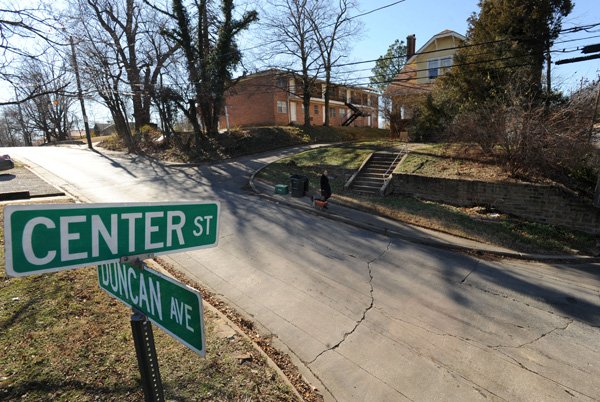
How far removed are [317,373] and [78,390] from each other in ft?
8.65

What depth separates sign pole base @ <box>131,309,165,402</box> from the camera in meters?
1.67

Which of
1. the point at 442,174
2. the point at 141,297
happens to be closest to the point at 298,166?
the point at 442,174

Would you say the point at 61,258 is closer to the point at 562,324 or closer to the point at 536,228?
the point at 562,324

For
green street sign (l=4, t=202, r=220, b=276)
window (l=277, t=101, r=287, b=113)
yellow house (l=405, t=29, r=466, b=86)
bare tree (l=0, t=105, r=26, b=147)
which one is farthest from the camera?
bare tree (l=0, t=105, r=26, b=147)

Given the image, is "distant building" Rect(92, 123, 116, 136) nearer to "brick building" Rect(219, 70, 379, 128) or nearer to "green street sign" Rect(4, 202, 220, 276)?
"brick building" Rect(219, 70, 379, 128)

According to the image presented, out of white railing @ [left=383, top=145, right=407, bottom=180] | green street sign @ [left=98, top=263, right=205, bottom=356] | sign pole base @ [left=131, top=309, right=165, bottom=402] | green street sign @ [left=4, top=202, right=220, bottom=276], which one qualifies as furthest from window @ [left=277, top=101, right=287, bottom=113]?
sign pole base @ [left=131, top=309, right=165, bottom=402]

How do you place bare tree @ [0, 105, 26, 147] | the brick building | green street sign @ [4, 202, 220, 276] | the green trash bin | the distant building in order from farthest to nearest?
1. bare tree @ [0, 105, 26, 147]
2. the distant building
3. the brick building
4. the green trash bin
5. green street sign @ [4, 202, 220, 276]

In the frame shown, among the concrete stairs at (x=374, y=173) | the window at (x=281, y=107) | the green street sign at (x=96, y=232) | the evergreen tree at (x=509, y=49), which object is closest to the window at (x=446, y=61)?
the evergreen tree at (x=509, y=49)

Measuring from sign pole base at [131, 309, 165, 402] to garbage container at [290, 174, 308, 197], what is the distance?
11507mm

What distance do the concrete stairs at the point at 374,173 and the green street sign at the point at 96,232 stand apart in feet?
41.2

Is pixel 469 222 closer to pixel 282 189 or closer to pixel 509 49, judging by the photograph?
pixel 282 189

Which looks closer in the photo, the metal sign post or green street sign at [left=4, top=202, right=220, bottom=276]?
green street sign at [left=4, top=202, right=220, bottom=276]

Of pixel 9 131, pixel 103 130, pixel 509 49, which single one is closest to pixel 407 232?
pixel 509 49

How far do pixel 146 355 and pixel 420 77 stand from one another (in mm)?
31018
